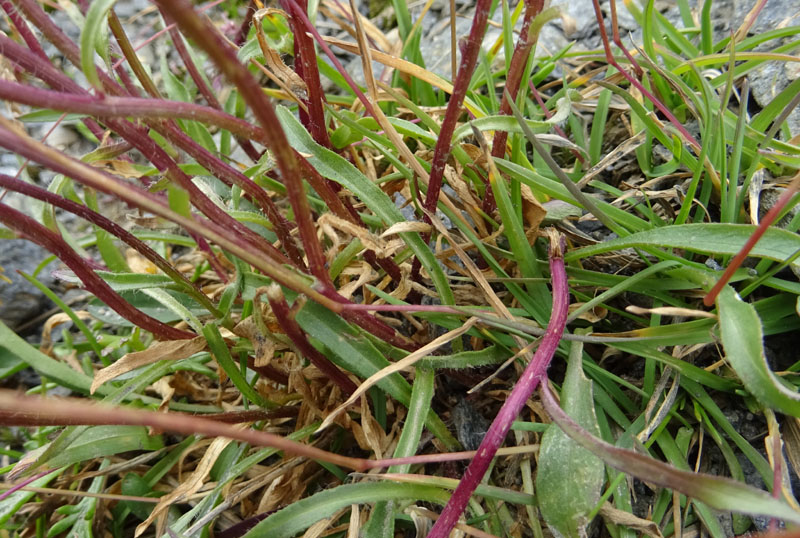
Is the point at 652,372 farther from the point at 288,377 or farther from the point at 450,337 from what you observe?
the point at 288,377

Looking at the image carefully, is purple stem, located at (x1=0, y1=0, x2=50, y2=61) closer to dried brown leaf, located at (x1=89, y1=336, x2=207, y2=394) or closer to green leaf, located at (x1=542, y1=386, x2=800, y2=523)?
dried brown leaf, located at (x1=89, y1=336, x2=207, y2=394)

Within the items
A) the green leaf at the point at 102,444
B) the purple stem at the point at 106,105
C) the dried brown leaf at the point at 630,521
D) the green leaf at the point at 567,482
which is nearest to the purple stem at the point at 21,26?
the purple stem at the point at 106,105

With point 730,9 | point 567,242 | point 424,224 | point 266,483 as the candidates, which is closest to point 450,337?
point 424,224

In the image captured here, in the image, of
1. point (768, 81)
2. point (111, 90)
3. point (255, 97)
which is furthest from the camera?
point (768, 81)

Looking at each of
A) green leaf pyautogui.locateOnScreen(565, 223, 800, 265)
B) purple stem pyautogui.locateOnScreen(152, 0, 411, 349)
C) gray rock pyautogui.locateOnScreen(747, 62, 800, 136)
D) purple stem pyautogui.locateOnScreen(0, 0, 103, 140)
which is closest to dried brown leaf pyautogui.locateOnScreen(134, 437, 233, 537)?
purple stem pyautogui.locateOnScreen(152, 0, 411, 349)

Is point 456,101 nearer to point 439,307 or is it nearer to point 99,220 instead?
point 439,307

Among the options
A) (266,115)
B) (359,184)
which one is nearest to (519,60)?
(359,184)
